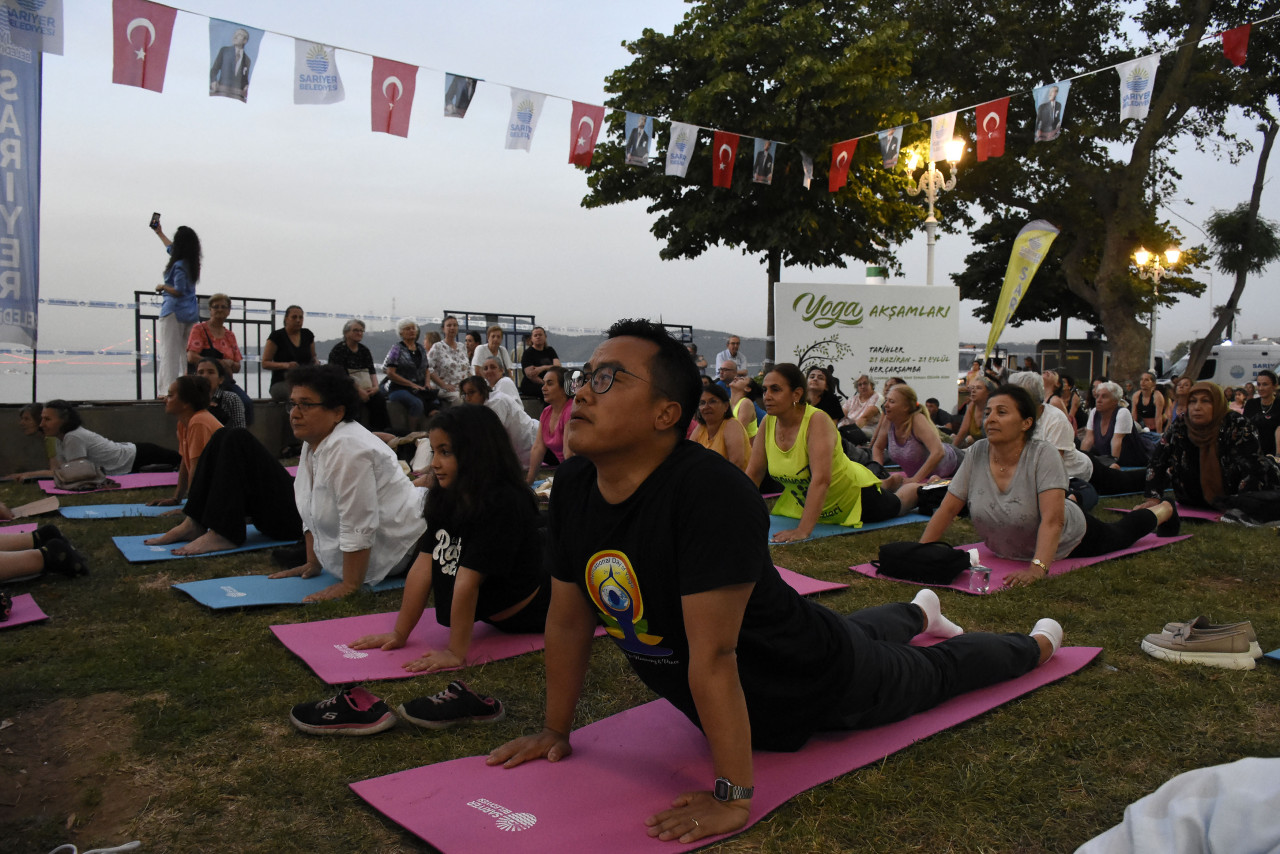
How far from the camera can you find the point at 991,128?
11500mm

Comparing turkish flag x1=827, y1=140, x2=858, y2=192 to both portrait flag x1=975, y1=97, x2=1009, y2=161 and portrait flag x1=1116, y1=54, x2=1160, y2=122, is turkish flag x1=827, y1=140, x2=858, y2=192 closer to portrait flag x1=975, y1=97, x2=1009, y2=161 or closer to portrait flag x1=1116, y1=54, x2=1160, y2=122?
portrait flag x1=975, y1=97, x2=1009, y2=161

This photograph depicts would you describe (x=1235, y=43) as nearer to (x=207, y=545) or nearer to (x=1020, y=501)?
(x=1020, y=501)

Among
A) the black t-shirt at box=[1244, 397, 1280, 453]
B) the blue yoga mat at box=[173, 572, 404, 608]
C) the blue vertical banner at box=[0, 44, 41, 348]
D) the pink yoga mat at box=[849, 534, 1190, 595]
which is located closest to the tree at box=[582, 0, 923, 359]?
the black t-shirt at box=[1244, 397, 1280, 453]

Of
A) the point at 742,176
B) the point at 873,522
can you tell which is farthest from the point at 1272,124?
the point at 873,522

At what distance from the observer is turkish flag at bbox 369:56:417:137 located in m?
8.61

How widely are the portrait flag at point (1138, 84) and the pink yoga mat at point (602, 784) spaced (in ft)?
30.9

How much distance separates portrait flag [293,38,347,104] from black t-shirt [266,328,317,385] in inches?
111

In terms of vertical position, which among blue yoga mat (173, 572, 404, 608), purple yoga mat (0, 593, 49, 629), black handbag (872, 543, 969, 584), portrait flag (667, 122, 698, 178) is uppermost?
portrait flag (667, 122, 698, 178)

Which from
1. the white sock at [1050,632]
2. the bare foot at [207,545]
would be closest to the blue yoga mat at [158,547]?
the bare foot at [207,545]

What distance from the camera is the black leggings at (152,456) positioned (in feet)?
31.1

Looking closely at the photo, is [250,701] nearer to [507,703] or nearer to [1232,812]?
[507,703]

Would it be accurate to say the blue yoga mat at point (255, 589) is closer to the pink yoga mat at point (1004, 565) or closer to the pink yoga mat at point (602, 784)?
the pink yoga mat at point (602, 784)

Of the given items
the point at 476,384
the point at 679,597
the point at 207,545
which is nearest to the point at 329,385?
the point at 207,545

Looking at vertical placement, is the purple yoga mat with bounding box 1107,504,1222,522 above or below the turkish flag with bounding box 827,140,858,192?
below
